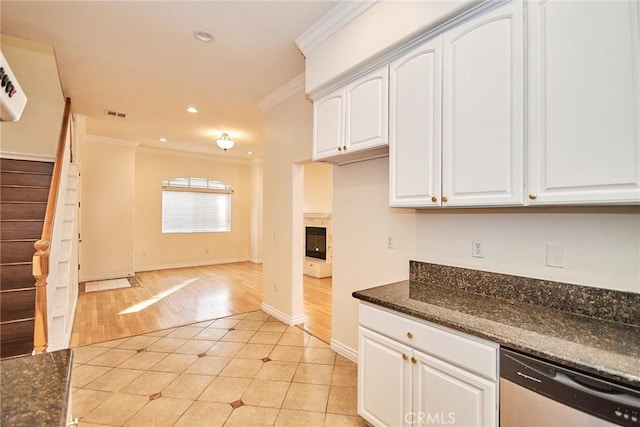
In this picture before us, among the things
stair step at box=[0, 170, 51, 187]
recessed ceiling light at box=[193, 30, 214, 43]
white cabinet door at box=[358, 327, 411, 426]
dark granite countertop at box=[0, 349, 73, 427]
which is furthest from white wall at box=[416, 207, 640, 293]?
stair step at box=[0, 170, 51, 187]

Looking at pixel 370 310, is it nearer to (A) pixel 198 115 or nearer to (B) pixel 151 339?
(B) pixel 151 339

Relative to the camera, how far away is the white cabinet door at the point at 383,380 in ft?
5.49

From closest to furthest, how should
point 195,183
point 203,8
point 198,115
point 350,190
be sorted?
point 203,8, point 350,190, point 198,115, point 195,183

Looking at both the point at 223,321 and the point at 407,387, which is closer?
the point at 407,387

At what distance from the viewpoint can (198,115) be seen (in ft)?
15.8

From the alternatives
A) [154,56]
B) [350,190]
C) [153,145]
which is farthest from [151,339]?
[153,145]

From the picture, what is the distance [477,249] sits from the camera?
1.94 meters

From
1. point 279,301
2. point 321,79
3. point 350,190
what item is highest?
point 321,79

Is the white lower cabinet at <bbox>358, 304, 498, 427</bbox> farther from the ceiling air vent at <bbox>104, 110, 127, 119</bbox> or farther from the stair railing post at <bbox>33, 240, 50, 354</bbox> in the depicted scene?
the ceiling air vent at <bbox>104, 110, 127, 119</bbox>

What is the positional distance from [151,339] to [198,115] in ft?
11.0

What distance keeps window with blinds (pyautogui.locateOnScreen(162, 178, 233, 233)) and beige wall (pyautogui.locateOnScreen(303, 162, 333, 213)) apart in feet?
8.56

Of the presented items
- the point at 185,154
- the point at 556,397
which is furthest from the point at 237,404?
the point at 185,154

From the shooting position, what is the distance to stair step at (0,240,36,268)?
2.89 m

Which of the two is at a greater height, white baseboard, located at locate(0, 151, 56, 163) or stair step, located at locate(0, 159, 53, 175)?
white baseboard, located at locate(0, 151, 56, 163)
